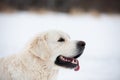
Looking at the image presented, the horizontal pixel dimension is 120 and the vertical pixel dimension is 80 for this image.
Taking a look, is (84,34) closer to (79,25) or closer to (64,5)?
(79,25)

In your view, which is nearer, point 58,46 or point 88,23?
point 58,46

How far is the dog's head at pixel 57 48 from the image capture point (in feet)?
4.66

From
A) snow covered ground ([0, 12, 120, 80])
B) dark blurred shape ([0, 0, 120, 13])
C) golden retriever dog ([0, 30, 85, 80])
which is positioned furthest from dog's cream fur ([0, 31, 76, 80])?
dark blurred shape ([0, 0, 120, 13])

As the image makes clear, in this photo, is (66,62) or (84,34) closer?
(66,62)

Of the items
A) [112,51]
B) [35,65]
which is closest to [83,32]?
[112,51]

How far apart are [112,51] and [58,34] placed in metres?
0.44

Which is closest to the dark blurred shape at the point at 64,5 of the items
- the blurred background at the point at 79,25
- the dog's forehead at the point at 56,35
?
the blurred background at the point at 79,25

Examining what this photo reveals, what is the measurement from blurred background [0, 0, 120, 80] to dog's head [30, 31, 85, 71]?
0.18m

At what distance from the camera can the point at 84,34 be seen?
68.1 inches

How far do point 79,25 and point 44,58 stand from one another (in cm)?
42

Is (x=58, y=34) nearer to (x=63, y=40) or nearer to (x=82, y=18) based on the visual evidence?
(x=63, y=40)

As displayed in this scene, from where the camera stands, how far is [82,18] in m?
1.82

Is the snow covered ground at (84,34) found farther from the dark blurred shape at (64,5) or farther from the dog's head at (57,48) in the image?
the dog's head at (57,48)

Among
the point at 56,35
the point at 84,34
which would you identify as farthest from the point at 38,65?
the point at 84,34
